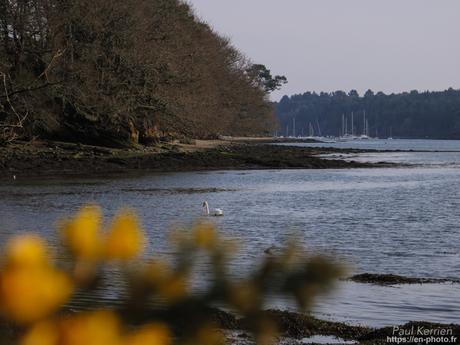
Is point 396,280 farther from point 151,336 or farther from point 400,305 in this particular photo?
point 151,336

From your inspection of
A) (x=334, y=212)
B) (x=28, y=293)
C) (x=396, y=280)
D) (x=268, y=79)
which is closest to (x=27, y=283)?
(x=28, y=293)

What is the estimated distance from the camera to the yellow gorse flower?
893 mm

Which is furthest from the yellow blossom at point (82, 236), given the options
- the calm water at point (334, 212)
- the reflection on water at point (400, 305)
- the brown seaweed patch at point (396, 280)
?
the brown seaweed patch at point (396, 280)

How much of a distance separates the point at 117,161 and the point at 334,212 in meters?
21.5

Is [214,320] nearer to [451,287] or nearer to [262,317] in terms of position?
[262,317]

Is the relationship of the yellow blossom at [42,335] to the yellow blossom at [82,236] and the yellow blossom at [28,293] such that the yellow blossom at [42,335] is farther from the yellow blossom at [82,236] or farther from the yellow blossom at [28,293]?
the yellow blossom at [82,236]

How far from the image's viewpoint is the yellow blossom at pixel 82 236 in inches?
40.5

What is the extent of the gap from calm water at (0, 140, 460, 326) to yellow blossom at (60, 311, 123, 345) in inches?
8.2

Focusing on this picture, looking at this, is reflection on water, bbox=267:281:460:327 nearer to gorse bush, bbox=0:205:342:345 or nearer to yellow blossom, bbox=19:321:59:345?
gorse bush, bbox=0:205:342:345

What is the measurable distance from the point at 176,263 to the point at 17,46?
4195cm

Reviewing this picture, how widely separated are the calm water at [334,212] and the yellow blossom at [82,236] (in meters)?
0.21

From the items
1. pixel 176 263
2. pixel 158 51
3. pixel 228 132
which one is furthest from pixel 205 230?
pixel 228 132

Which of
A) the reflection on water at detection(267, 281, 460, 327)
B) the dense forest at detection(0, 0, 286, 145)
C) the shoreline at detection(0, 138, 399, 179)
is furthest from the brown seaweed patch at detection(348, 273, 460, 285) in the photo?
the shoreline at detection(0, 138, 399, 179)

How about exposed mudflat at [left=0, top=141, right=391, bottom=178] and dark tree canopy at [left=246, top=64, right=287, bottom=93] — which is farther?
dark tree canopy at [left=246, top=64, right=287, bottom=93]
